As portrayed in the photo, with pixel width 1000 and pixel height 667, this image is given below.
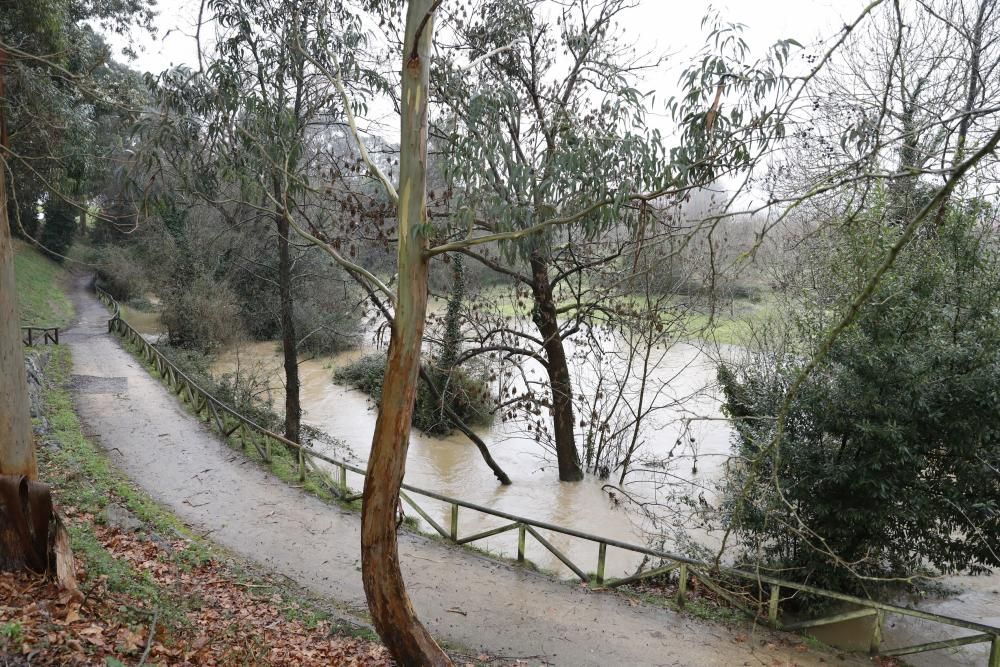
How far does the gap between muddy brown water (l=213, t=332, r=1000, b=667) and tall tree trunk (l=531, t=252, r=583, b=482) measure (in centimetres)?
51

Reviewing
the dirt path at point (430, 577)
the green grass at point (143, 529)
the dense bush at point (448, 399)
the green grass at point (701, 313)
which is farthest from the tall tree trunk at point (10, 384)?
the dense bush at point (448, 399)

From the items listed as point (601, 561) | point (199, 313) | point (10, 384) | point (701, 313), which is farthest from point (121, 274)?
point (601, 561)

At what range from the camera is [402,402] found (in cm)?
575

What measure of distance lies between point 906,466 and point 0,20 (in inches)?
579

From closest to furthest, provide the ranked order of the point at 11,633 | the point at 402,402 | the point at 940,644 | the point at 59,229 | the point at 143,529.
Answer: the point at 11,633 < the point at 402,402 < the point at 940,644 < the point at 143,529 < the point at 59,229

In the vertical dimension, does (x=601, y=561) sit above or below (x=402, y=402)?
below

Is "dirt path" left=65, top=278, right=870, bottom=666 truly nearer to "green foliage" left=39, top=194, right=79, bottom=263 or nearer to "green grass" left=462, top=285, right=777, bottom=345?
"green grass" left=462, top=285, right=777, bottom=345

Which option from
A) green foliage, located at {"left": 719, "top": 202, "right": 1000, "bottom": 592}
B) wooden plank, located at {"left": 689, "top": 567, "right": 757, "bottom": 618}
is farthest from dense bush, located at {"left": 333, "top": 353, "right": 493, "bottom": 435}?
green foliage, located at {"left": 719, "top": 202, "right": 1000, "bottom": 592}

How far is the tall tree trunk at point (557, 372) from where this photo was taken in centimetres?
1279

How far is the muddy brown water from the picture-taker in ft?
→ 28.9

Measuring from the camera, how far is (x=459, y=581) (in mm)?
8516

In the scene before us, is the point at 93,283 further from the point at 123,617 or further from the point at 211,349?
the point at 123,617

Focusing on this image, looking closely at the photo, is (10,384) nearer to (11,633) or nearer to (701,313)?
(11,633)

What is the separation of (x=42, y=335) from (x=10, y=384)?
17.9 meters
